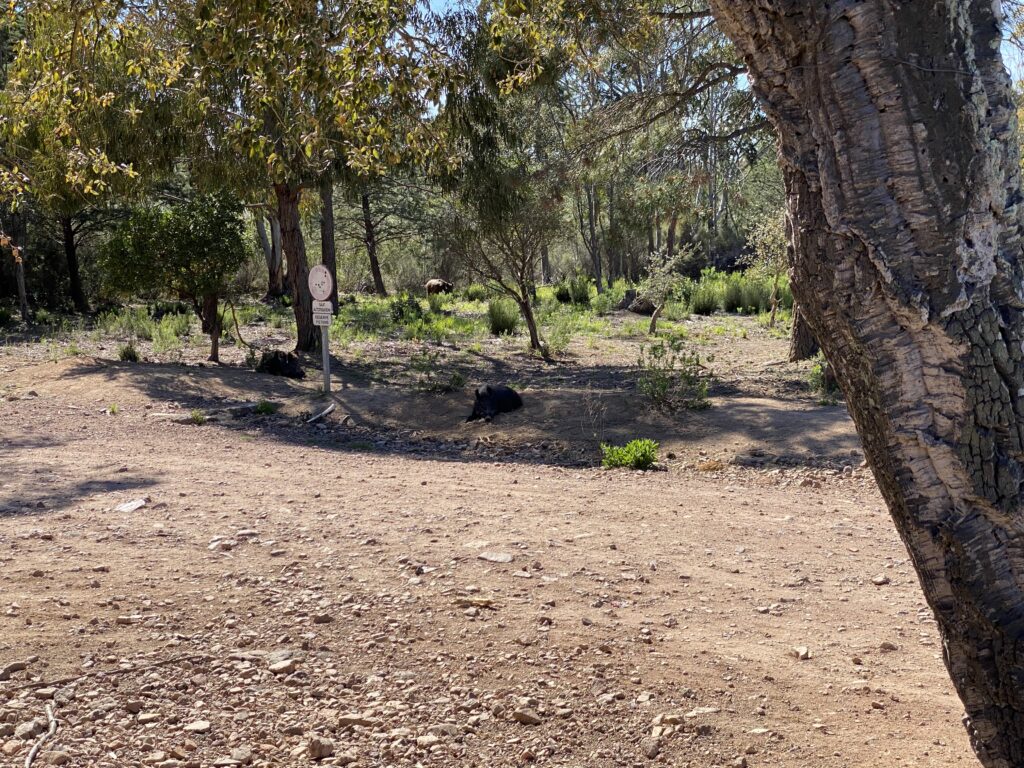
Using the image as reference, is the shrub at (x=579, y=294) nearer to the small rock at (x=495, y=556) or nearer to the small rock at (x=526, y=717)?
the small rock at (x=495, y=556)

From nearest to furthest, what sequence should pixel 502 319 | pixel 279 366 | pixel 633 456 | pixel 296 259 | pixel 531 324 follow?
pixel 633 456 → pixel 279 366 → pixel 296 259 → pixel 531 324 → pixel 502 319

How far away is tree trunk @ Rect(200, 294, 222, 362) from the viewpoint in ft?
51.3

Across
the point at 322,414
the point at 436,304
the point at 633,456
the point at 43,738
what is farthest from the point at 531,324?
the point at 43,738

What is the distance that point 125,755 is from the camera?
292cm

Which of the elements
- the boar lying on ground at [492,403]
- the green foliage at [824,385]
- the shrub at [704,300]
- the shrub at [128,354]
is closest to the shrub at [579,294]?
the shrub at [704,300]

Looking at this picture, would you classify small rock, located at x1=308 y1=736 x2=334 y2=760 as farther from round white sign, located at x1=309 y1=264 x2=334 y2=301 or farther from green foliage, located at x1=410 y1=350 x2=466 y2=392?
round white sign, located at x1=309 y1=264 x2=334 y2=301

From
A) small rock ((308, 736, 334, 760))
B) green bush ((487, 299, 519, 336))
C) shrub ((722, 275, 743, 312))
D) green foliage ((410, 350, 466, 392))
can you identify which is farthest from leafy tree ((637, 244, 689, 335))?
small rock ((308, 736, 334, 760))

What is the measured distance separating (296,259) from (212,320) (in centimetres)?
189

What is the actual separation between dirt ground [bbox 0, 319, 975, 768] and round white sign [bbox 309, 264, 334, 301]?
502cm

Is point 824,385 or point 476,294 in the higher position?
point 476,294

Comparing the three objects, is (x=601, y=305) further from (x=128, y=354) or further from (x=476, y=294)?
(x=128, y=354)

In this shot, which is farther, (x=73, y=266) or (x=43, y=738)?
(x=73, y=266)

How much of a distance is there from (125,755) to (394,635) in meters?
1.10

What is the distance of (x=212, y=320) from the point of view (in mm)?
15898
